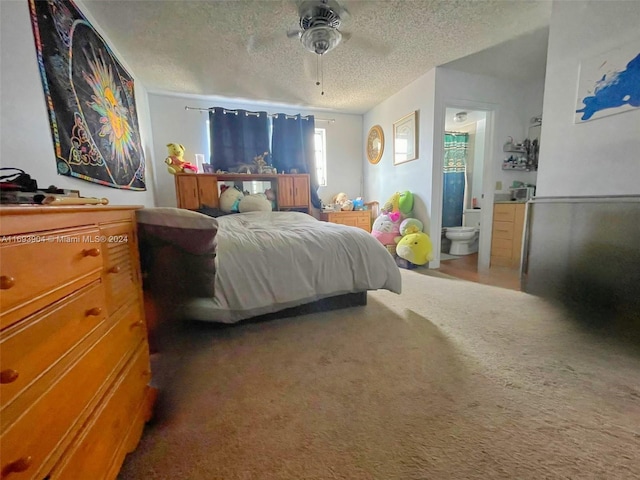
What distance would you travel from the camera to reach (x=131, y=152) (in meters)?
2.50

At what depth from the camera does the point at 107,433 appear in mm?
668

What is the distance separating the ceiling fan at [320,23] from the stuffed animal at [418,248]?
7.06 feet

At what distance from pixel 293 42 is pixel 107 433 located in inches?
112

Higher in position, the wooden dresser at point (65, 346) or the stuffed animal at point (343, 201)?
the stuffed animal at point (343, 201)

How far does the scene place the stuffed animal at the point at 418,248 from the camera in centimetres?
300

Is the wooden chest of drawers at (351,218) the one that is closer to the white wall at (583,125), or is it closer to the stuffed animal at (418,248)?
the stuffed animal at (418,248)

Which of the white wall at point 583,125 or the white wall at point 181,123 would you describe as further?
the white wall at point 181,123

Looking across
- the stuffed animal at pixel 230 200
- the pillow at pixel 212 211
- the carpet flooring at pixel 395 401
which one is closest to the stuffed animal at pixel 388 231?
the carpet flooring at pixel 395 401

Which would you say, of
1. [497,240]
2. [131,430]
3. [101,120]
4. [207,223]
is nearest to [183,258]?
[207,223]

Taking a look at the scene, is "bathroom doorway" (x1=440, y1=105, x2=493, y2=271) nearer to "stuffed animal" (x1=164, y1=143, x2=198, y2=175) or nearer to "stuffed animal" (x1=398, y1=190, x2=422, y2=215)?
"stuffed animal" (x1=398, y1=190, x2=422, y2=215)

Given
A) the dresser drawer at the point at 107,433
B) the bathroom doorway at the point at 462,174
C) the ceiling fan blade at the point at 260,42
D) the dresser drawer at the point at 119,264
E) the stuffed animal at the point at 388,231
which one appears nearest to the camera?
the dresser drawer at the point at 107,433

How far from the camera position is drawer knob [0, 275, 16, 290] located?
0.41 m

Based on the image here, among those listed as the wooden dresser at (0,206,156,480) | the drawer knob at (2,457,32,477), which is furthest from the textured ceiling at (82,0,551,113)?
the drawer knob at (2,457,32,477)

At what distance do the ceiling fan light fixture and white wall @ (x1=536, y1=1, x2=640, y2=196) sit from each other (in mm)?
1645
